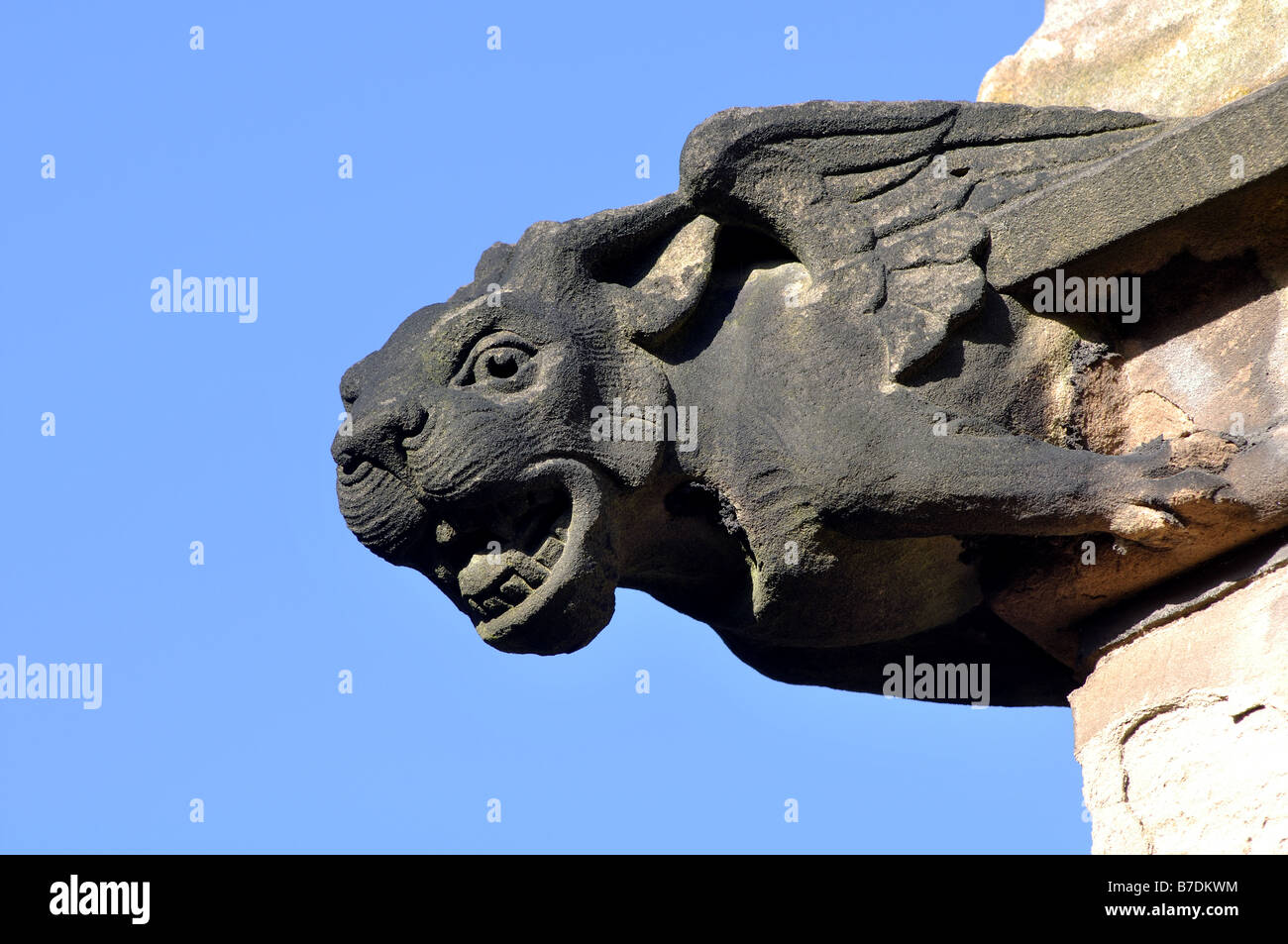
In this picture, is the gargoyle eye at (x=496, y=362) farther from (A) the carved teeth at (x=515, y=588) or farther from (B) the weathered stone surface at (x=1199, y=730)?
(B) the weathered stone surface at (x=1199, y=730)

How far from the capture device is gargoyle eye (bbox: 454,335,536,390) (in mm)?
4656

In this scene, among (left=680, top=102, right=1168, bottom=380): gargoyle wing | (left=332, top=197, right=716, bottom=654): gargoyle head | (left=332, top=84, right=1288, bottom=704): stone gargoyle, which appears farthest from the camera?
(left=680, top=102, right=1168, bottom=380): gargoyle wing

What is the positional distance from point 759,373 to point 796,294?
0.21m

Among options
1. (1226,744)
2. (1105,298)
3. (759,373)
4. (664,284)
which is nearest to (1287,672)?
(1226,744)

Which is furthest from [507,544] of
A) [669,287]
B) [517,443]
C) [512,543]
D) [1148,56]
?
[1148,56]

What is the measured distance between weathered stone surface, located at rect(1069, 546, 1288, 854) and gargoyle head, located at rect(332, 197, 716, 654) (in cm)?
117

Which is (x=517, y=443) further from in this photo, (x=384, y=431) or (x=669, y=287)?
(x=669, y=287)

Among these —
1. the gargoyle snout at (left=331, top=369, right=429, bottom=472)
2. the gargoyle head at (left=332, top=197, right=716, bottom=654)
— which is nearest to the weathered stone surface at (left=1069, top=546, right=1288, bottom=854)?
the gargoyle head at (left=332, top=197, right=716, bottom=654)

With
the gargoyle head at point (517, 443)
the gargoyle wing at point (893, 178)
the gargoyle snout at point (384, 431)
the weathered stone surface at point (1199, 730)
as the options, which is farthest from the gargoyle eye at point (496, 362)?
the weathered stone surface at point (1199, 730)

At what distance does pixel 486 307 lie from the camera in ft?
15.5

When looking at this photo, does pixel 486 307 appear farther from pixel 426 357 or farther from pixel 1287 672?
pixel 1287 672

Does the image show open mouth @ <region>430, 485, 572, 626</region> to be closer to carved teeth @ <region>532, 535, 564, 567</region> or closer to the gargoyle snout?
carved teeth @ <region>532, 535, 564, 567</region>

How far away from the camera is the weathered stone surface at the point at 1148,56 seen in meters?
4.89

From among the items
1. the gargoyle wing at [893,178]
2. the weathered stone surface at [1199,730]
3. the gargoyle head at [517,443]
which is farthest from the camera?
the gargoyle wing at [893,178]
